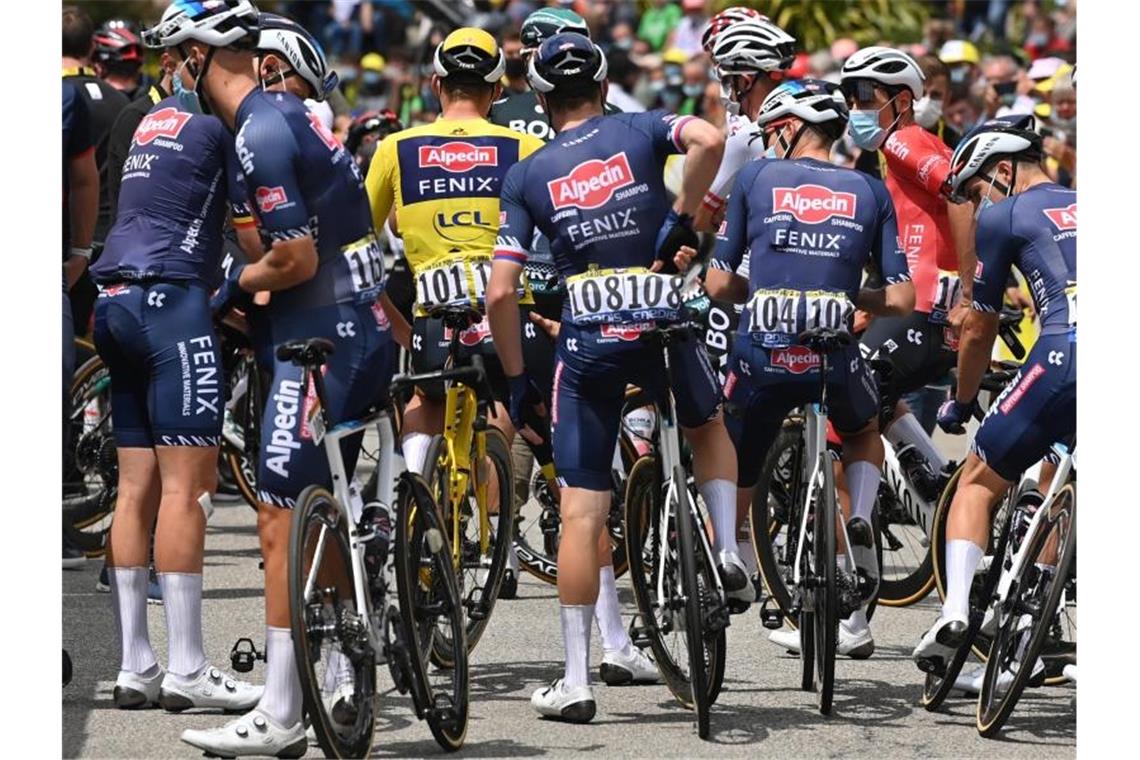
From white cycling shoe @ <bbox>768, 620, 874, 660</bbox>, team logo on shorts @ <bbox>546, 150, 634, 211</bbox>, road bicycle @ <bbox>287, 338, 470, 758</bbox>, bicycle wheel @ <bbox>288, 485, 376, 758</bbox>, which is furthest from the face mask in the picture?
bicycle wheel @ <bbox>288, 485, 376, 758</bbox>

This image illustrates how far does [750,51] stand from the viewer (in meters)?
9.83

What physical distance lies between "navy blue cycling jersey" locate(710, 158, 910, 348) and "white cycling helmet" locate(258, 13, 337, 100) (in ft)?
5.55

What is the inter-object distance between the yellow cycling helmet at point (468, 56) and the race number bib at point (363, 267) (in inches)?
73.4

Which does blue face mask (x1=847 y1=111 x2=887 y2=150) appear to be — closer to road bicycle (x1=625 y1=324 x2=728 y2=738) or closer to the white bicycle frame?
road bicycle (x1=625 y1=324 x2=728 y2=738)

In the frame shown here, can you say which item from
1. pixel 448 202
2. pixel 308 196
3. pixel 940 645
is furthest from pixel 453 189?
pixel 940 645

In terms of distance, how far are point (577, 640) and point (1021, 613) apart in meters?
1.49

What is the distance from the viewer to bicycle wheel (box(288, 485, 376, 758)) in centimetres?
654

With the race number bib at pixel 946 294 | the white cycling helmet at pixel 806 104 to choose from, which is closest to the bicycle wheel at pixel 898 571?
the race number bib at pixel 946 294

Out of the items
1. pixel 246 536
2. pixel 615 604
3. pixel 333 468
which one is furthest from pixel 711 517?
pixel 246 536

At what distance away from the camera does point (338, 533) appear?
6.88 m

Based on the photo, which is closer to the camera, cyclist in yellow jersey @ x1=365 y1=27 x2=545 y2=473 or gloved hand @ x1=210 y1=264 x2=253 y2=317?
gloved hand @ x1=210 y1=264 x2=253 y2=317

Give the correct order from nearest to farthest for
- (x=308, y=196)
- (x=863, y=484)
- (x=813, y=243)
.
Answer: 1. (x=308, y=196)
2. (x=813, y=243)
3. (x=863, y=484)

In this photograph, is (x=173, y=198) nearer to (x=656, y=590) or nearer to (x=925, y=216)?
(x=656, y=590)

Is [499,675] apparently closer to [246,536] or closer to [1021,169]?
[1021,169]
